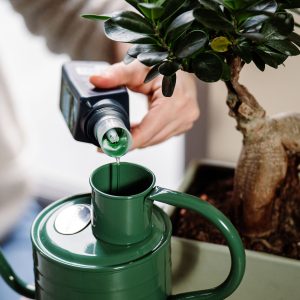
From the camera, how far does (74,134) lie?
2.30 feet

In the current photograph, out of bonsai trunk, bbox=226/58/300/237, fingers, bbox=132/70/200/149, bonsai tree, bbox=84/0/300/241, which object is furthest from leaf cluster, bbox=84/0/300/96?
fingers, bbox=132/70/200/149

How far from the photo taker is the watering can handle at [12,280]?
68cm

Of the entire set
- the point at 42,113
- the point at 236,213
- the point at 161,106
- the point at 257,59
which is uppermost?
the point at 257,59

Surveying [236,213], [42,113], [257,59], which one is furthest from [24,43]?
[257,59]

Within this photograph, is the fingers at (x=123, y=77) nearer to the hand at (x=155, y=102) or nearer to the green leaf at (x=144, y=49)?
the hand at (x=155, y=102)

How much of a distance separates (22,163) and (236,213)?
62 centimetres

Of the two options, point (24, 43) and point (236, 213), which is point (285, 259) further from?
point (24, 43)

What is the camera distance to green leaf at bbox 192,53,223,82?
0.54 m

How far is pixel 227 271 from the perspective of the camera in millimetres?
727

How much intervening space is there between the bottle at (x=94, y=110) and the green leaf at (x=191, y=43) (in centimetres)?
12

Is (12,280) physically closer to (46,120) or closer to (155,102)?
(155,102)

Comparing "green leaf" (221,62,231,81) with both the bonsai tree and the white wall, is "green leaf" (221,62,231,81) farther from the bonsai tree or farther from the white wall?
the white wall

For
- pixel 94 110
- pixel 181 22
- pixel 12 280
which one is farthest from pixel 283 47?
pixel 12 280

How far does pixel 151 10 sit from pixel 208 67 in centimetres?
9
